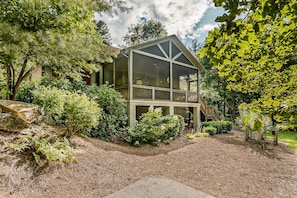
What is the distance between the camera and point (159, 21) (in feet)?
90.4

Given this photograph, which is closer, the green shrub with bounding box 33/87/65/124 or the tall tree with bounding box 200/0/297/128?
the tall tree with bounding box 200/0/297/128

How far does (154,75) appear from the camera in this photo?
1438 cm

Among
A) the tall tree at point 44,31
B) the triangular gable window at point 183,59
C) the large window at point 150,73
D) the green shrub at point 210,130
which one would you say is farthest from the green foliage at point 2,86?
the green shrub at point 210,130

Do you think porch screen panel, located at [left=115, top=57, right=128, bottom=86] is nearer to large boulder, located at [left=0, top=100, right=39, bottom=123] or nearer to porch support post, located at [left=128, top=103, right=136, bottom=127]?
porch support post, located at [left=128, top=103, right=136, bottom=127]

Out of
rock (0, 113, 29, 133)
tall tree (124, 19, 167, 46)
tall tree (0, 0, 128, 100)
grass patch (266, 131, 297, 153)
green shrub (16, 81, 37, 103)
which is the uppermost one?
tall tree (124, 19, 167, 46)

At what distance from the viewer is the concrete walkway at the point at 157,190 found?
349 cm

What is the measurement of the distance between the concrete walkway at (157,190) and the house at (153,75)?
17.1 ft

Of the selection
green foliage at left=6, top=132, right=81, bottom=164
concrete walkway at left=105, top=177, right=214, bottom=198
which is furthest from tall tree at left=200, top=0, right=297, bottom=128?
green foliage at left=6, top=132, right=81, bottom=164

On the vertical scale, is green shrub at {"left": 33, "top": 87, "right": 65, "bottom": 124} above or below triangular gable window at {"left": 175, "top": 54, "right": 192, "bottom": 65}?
below

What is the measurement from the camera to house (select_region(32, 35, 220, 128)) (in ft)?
31.8

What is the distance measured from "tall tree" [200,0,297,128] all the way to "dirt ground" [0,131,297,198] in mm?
2762

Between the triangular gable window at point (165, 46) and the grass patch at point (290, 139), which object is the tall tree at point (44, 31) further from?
the grass patch at point (290, 139)

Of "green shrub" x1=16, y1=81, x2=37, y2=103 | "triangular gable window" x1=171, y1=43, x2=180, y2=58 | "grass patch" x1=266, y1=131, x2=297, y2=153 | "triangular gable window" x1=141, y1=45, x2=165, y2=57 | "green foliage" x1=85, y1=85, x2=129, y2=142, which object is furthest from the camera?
"triangular gable window" x1=171, y1=43, x2=180, y2=58

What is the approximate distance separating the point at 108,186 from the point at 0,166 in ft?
7.18
